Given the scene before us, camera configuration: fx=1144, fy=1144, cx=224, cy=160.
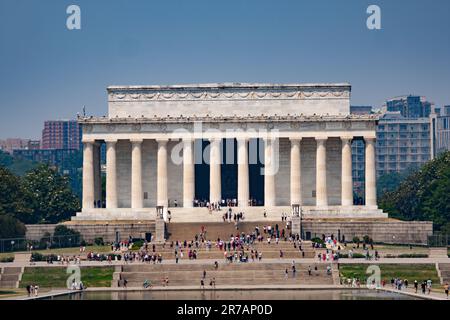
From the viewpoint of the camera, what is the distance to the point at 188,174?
14925 cm

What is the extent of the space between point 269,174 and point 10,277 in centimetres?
4701

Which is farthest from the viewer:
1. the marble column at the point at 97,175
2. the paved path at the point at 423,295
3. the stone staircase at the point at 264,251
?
the marble column at the point at 97,175

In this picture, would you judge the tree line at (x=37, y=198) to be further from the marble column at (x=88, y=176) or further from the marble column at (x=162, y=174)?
the marble column at (x=162, y=174)

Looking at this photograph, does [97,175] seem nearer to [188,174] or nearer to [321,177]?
[188,174]

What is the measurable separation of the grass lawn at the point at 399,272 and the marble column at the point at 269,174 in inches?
1482

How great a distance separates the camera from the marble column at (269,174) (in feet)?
487

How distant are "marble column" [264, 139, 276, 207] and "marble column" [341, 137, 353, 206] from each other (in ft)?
29.9

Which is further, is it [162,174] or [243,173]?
[162,174]

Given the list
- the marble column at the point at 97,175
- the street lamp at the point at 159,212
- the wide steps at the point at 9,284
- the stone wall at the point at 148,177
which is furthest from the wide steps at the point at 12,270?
the stone wall at the point at 148,177

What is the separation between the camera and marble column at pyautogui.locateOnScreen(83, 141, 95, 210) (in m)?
151

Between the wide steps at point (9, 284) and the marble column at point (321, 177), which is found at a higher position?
the marble column at point (321, 177)

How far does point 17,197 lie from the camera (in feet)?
514

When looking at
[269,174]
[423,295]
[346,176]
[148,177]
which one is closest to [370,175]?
[346,176]
